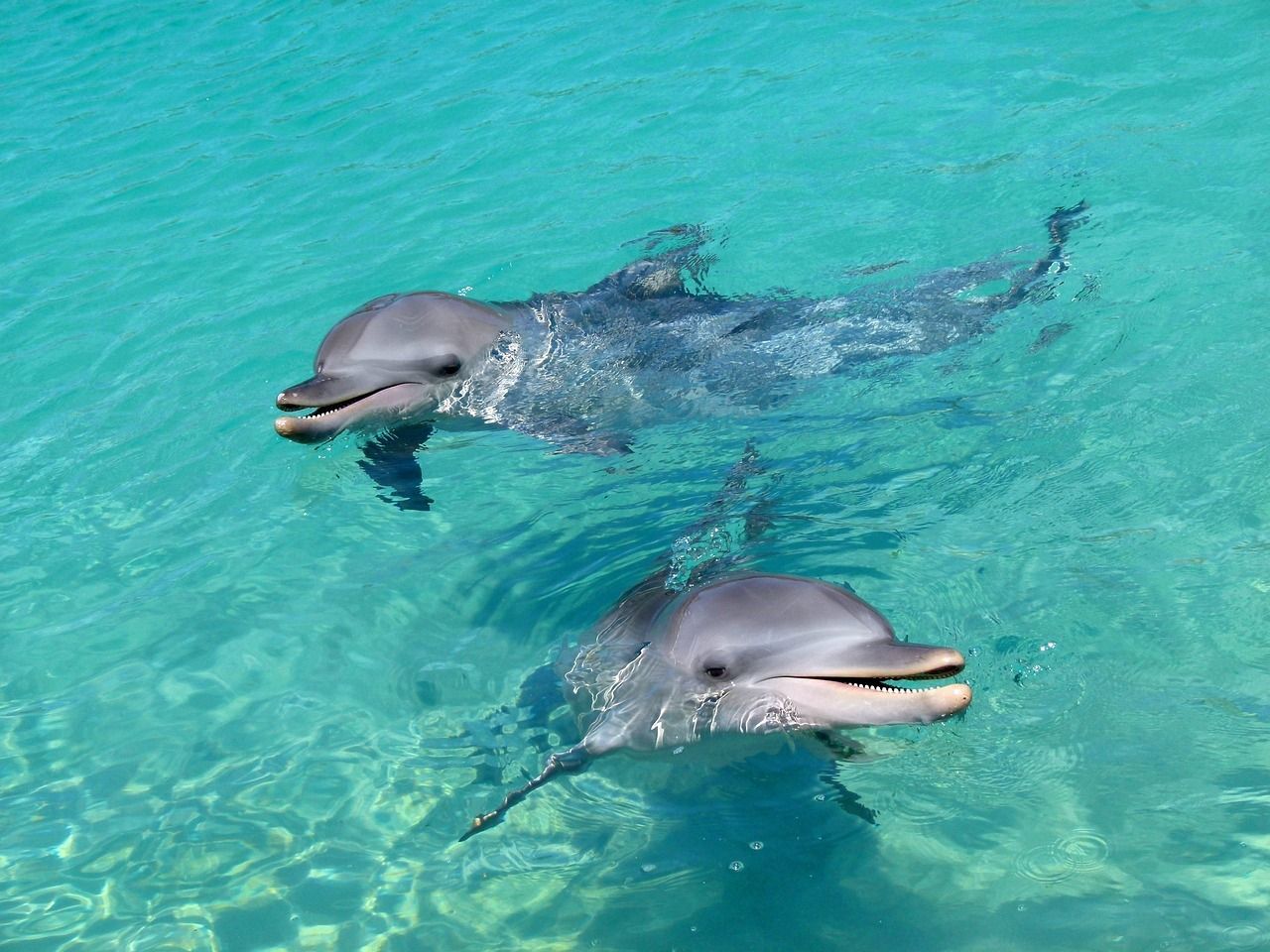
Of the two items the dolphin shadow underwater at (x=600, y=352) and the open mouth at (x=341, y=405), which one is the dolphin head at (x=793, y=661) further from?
the open mouth at (x=341, y=405)

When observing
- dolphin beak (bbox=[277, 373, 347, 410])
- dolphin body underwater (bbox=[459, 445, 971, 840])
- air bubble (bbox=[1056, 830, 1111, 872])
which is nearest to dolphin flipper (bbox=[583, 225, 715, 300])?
dolphin beak (bbox=[277, 373, 347, 410])

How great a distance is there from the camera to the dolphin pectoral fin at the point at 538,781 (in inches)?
177

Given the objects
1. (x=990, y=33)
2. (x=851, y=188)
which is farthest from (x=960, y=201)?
(x=990, y=33)

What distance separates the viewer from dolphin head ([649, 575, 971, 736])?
4.06 metres

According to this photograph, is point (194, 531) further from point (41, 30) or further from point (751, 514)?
point (41, 30)

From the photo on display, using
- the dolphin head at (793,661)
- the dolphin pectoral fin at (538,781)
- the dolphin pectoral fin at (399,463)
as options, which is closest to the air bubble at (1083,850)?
the dolphin head at (793,661)

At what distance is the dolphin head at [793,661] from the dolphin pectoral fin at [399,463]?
8.95ft

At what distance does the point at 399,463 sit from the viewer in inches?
283

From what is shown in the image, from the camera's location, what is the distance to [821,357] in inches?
300

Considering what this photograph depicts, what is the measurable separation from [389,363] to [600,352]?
145cm

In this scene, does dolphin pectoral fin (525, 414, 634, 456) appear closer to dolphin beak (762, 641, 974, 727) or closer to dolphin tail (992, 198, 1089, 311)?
dolphin tail (992, 198, 1089, 311)

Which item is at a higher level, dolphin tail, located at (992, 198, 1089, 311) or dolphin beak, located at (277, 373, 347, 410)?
dolphin beak, located at (277, 373, 347, 410)

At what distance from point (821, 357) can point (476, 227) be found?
12.7ft

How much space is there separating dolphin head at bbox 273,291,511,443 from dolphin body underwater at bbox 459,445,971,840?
7.96 ft
